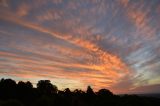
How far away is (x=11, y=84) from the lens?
4670 inches

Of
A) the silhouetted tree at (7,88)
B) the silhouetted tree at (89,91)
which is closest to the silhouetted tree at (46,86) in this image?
the silhouetted tree at (89,91)

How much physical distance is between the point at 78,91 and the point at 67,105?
73.8 meters

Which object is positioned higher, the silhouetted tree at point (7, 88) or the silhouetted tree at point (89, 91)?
the silhouetted tree at point (89, 91)

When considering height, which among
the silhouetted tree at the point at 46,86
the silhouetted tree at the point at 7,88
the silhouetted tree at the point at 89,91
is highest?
the silhouetted tree at the point at 46,86

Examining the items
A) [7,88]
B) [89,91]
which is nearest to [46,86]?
[89,91]

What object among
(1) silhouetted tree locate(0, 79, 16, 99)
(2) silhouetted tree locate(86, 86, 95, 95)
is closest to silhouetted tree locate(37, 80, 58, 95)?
(2) silhouetted tree locate(86, 86, 95, 95)

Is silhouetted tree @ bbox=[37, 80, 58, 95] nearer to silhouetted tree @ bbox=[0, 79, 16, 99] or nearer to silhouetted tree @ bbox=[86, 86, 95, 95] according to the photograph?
silhouetted tree @ bbox=[86, 86, 95, 95]

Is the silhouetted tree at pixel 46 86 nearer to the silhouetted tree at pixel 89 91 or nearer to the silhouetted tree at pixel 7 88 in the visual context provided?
the silhouetted tree at pixel 89 91

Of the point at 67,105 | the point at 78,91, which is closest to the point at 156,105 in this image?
the point at 67,105

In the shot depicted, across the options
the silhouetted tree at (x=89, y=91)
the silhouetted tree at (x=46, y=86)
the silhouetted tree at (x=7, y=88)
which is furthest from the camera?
the silhouetted tree at (x=46, y=86)

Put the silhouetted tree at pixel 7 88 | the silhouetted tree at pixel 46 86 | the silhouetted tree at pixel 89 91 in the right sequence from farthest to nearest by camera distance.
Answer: the silhouetted tree at pixel 46 86 < the silhouetted tree at pixel 89 91 < the silhouetted tree at pixel 7 88

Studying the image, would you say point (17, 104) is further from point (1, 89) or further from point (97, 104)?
point (97, 104)

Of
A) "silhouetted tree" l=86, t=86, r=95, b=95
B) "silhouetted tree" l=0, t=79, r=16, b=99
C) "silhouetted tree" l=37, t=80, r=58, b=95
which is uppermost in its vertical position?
"silhouetted tree" l=37, t=80, r=58, b=95

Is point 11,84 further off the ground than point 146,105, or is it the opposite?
point 11,84
